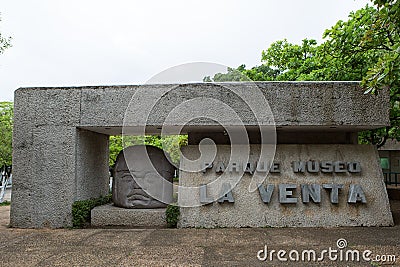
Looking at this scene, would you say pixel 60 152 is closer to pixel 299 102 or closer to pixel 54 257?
pixel 54 257

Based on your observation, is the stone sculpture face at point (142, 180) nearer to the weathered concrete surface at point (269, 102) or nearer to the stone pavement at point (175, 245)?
the stone pavement at point (175, 245)

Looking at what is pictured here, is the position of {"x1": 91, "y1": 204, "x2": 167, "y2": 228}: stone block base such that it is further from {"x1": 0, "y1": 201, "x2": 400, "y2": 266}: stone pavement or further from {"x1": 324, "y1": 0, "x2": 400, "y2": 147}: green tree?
{"x1": 324, "y1": 0, "x2": 400, "y2": 147}: green tree

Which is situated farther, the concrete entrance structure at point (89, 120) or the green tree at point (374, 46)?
the concrete entrance structure at point (89, 120)

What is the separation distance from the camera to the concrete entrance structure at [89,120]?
917 centimetres

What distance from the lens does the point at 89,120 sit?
946 cm

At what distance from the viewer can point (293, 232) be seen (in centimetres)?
870

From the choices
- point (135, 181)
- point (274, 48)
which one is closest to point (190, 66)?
point (135, 181)

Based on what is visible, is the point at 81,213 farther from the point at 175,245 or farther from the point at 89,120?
the point at 175,245

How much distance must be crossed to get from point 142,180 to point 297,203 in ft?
12.4

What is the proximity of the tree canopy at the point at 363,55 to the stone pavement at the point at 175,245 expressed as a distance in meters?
2.93

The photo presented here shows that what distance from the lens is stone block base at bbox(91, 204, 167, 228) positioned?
959 centimetres

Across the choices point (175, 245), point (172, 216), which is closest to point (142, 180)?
point (172, 216)

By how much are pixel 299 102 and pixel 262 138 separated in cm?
158

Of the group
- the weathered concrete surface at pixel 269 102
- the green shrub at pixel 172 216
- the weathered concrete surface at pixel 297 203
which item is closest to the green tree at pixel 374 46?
the weathered concrete surface at pixel 269 102
